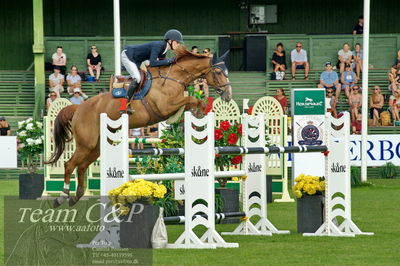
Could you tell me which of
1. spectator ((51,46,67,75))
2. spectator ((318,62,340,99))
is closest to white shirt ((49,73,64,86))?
spectator ((51,46,67,75))

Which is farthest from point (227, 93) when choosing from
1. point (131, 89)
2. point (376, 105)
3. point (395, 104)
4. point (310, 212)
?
point (395, 104)

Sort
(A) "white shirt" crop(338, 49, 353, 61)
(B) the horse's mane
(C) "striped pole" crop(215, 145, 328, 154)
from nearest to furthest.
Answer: (C) "striped pole" crop(215, 145, 328, 154)
(B) the horse's mane
(A) "white shirt" crop(338, 49, 353, 61)

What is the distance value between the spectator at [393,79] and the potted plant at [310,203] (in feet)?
46.7

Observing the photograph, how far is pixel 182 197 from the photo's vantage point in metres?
12.2

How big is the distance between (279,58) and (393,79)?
3298 millimetres

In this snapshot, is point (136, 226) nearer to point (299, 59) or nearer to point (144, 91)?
point (144, 91)

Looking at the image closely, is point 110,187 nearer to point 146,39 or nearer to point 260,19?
point 146,39

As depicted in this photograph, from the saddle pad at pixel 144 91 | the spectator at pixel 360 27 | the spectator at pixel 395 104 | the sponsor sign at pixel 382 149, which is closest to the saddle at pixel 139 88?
the saddle pad at pixel 144 91

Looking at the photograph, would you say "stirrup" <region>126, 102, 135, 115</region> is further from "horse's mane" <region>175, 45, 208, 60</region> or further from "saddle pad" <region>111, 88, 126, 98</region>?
"horse's mane" <region>175, 45, 208, 60</region>

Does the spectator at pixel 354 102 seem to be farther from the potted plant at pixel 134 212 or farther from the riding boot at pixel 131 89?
the potted plant at pixel 134 212

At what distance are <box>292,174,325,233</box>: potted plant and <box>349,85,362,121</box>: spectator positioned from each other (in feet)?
43.0

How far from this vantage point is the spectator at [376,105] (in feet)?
84.1

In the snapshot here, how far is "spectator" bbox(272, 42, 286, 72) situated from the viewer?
92.4 feet

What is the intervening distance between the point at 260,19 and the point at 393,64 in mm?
4904
